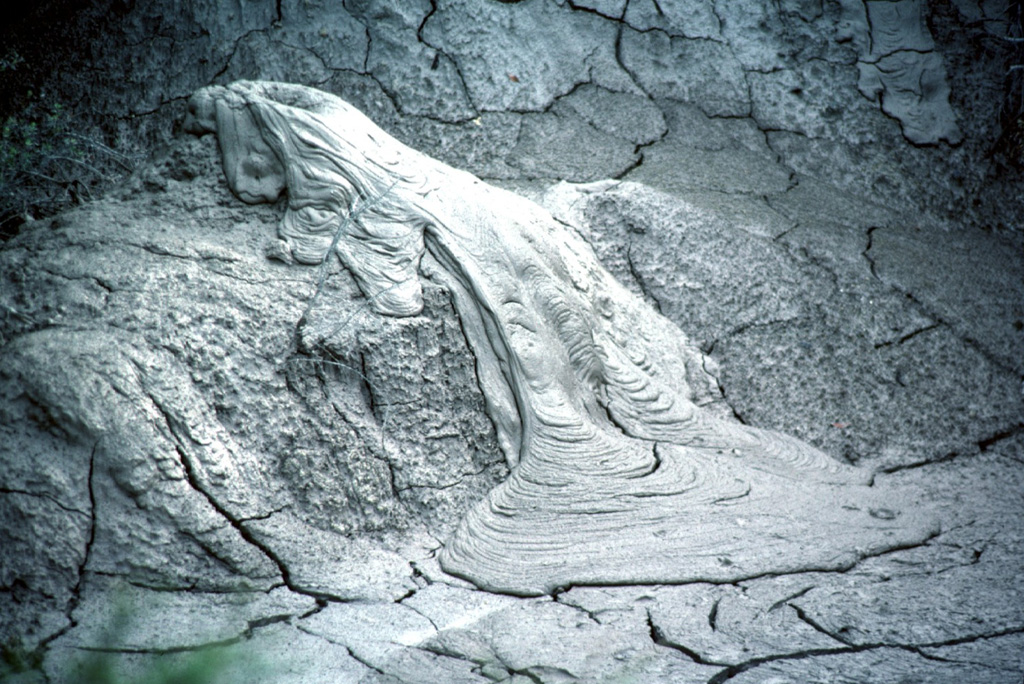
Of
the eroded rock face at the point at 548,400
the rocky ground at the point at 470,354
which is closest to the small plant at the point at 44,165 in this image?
the rocky ground at the point at 470,354

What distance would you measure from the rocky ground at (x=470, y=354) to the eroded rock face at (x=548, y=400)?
0.07 meters

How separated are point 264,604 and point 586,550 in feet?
2.20

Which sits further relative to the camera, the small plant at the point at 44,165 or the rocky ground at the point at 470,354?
the small plant at the point at 44,165

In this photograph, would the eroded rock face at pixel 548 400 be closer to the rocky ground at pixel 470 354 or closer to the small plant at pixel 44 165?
the rocky ground at pixel 470 354

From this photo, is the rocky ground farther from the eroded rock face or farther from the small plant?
the small plant

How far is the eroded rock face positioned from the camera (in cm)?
185

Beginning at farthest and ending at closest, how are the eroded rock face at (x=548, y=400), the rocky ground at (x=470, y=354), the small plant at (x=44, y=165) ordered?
the small plant at (x=44, y=165) < the eroded rock face at (x=548, y=400) < the rocky ground at (x=470, y=354)

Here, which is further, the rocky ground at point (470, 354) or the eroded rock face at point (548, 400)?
the eroded rock face at point (548, 400)

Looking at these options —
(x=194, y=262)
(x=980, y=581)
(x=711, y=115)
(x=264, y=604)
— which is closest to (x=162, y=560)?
(x=264, y=604)

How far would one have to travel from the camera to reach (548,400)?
210 centimetres

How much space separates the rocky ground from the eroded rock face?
0.07 meters

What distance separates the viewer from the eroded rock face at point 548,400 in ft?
6.07

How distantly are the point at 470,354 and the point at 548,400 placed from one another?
224 mm

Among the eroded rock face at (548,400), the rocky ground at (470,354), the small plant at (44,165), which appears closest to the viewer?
the rocky ground at (470,354)
